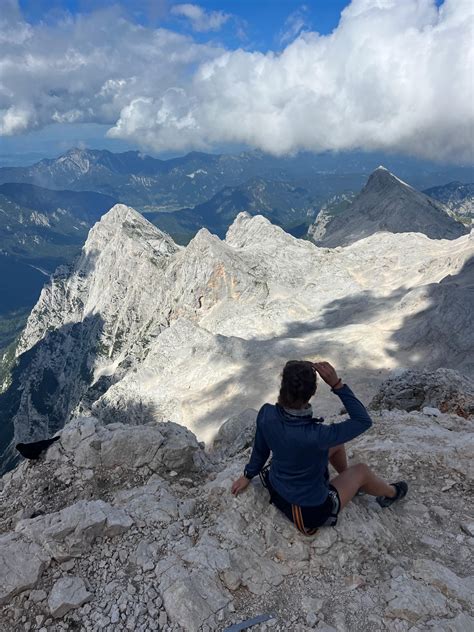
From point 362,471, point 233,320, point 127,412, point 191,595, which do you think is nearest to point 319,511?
point 362,471

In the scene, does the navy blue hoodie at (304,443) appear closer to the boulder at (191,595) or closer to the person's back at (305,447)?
Answer: the person's back at (305,447)

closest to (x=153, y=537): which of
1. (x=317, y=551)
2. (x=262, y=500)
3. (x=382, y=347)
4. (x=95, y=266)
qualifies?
(x=262, y=500)

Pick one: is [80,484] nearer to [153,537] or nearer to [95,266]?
[153,537]

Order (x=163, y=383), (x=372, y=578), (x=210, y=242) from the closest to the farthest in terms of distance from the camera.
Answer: (x=372, y=578), (x=163, y=383), (x=210, y=242)

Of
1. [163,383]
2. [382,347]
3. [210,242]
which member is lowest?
[163,383]

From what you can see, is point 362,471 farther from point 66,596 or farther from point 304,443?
point 66,596

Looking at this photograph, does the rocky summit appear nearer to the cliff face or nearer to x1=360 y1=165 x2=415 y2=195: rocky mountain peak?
the cliff face

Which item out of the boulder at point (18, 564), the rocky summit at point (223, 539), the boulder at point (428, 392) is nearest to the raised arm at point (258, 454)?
the rocky summit at point (223, 539)
